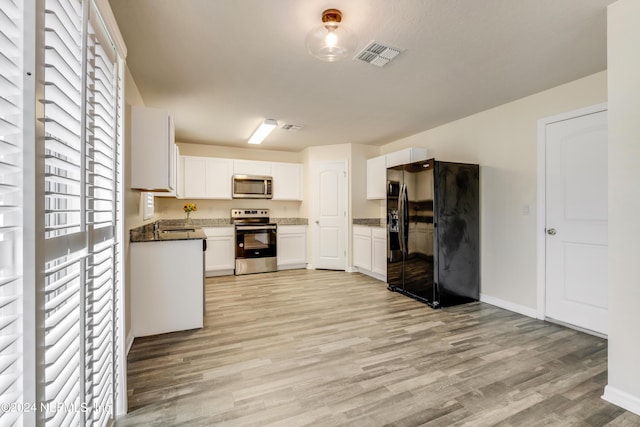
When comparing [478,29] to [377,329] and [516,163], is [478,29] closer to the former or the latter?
[516,163]

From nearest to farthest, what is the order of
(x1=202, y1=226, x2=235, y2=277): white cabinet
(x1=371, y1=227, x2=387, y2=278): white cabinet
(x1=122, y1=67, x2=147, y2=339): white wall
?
(x1=122, y1=67, x2=147, y2=339): white wall
(x1=371, y1=227, x2=387, y2=278): white cabinet
(x1=202, y1=226, x2=235, y2=277): white cabinet

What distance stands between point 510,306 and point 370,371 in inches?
87.4

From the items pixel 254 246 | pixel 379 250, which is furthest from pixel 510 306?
pixel 254 246

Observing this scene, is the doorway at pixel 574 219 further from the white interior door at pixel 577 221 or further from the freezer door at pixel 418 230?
the freezer door at pixel 418 230

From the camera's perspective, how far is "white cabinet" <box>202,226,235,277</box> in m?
5.05

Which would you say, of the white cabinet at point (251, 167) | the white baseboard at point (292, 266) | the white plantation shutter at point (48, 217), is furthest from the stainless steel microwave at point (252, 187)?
the white plantation shutter at point (48, 217)

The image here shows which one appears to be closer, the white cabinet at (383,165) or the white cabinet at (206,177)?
the white cabinet at (383,165)

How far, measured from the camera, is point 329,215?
550 centimetres

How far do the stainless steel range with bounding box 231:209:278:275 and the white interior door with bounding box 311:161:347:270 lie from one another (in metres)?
0.82

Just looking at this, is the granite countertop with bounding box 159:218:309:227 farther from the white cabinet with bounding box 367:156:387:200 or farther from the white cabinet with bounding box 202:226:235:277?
the white cabinet with bounding box 367:156:387:200

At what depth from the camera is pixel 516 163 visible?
3273 millimetres

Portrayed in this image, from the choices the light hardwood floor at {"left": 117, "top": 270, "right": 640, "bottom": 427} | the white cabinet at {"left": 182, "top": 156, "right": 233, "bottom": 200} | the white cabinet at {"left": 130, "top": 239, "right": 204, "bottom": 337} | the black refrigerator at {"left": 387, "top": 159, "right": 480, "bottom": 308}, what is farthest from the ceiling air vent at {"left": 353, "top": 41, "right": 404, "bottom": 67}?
the white cabinet at {"left": 182, "top": 156, "right": 233, "bottom": 200}

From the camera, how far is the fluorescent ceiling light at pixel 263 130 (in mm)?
3968

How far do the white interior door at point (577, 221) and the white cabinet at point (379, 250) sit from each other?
204 centimetres
